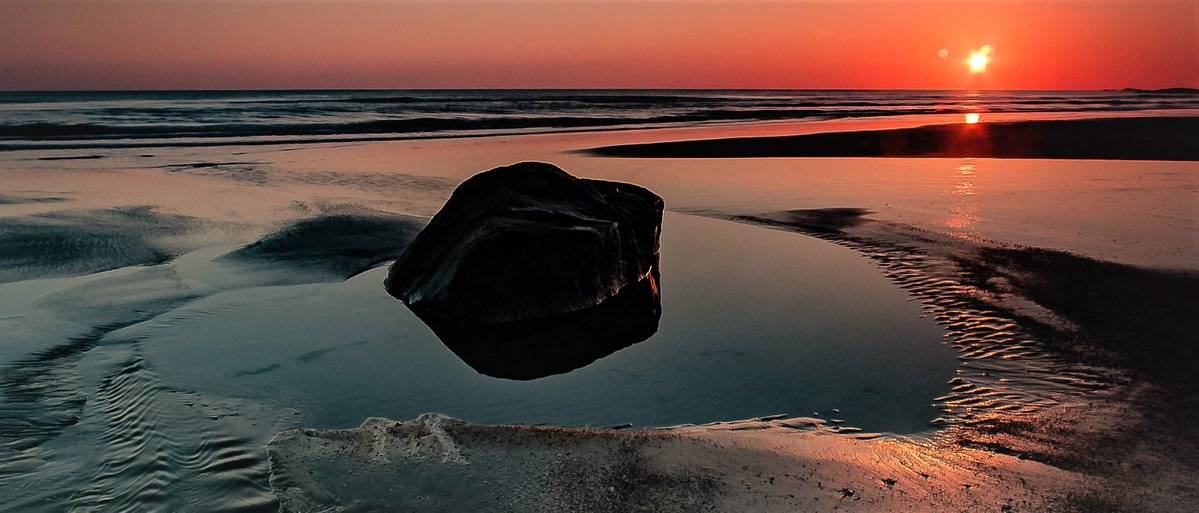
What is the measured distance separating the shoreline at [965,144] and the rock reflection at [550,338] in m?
12.5

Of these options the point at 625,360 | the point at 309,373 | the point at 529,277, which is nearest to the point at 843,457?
the point at 625,360

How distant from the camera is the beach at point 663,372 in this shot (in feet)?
11.1

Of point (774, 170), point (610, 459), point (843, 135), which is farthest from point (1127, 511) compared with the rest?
point (843, 135)

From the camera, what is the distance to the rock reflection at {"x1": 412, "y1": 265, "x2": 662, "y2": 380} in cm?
498

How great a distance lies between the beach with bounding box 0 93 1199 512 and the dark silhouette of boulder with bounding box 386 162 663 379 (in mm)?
221

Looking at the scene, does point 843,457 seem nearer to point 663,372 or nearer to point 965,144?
point 663,372

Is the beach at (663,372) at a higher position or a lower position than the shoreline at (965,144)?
lower

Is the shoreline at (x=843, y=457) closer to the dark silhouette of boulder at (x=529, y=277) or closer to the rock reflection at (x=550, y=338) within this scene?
the rock reflection at (x=550, y=338)

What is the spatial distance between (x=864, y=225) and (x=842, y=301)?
130 inches

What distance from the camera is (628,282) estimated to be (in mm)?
6656

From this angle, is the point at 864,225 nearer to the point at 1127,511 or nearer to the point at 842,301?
the point at 842,301

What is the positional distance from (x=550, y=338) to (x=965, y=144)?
1936 centimetres

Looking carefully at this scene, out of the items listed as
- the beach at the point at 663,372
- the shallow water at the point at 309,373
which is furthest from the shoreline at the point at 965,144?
the shallow water at the point at 309,373

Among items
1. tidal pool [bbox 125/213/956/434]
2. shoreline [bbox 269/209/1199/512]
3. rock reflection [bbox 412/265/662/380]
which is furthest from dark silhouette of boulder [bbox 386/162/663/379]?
shoreline [bbox 269/209/1199/512]
